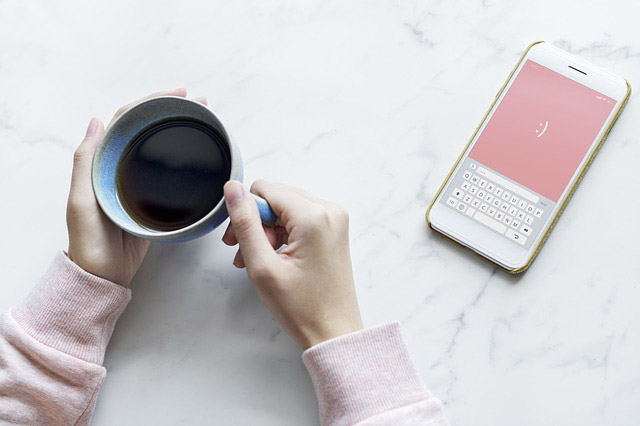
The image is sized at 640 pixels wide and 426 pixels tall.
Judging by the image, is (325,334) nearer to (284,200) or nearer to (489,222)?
(284,200)

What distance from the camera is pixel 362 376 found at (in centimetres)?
72

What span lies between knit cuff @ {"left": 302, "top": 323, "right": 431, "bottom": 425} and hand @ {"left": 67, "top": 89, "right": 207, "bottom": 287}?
251 millimetres

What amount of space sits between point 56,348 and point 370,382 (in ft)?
1.18

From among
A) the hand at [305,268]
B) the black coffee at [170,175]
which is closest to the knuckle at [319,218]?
the hand at [305,268]

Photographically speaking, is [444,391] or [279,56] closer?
[444,391]

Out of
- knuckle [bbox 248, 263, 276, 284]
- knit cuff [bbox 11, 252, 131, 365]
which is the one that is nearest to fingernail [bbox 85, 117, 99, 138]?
knit cuff [bbox 11, 252, 131, 365]

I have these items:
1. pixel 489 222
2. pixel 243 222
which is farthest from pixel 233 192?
pixel 489 222

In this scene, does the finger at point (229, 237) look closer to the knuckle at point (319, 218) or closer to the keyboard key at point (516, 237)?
the knuckle at point (319, 218)

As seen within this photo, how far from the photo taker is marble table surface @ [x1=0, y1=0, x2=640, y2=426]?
0.82 meters

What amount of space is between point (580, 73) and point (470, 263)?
28cm

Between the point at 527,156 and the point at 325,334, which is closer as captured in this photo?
the point at 325,334

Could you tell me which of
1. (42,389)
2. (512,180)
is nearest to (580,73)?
(512,180)

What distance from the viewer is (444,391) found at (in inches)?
31.9

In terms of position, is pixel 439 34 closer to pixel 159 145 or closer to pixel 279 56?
pixel 279 56
